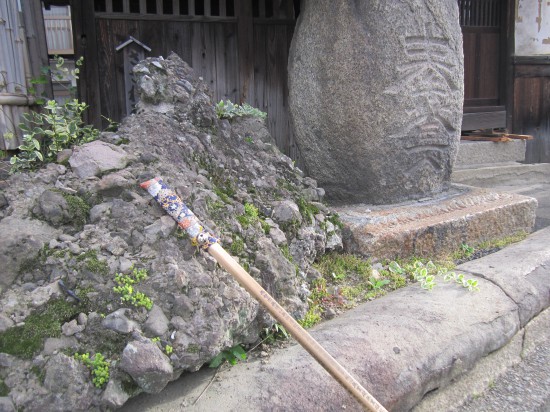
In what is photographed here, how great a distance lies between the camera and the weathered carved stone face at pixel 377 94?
10.1 feet

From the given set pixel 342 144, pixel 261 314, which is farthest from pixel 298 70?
pixel 261 314

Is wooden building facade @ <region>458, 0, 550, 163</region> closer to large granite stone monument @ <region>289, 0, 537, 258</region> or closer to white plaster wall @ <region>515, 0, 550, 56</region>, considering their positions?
white plaster wall @ <region>515, 0, 550, 56</region>

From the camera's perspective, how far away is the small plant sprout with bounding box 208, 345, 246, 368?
1.80m

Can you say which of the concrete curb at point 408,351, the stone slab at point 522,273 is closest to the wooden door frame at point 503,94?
the stone slab at point 522,273

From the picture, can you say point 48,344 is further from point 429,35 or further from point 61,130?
point 429,35

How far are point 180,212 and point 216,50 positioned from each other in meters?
2.82

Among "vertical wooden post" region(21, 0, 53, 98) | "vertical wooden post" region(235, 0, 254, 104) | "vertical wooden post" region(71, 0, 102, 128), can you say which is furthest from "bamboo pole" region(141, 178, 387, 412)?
"vertical wooden post" region(235, 0, 254, 104)

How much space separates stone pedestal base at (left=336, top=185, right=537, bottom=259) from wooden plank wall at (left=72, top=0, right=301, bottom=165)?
5.54ft

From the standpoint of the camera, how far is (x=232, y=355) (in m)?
1.85

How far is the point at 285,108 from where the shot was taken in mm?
4688

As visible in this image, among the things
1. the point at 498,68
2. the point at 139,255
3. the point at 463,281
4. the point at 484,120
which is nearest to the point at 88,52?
the point at 139,255

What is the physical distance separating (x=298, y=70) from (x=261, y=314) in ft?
6.42

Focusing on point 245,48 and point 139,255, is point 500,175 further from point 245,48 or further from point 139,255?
point 139,255

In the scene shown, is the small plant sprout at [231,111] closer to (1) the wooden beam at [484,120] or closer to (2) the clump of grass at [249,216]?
(2) the clump of grass at [249,216]
